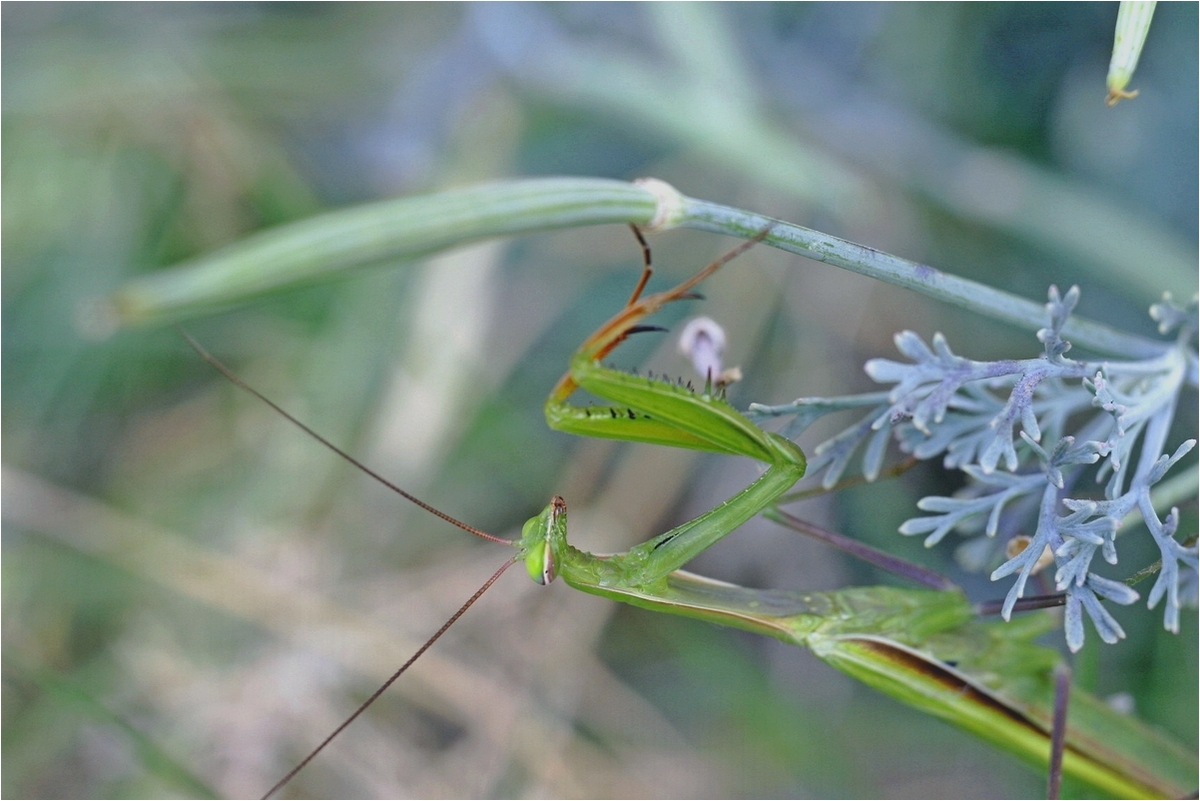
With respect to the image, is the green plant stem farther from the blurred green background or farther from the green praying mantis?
the blurred green background

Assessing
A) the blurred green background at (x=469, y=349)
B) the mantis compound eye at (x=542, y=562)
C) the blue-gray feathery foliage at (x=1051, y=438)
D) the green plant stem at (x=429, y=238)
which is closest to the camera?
the green plant stem at (x=429, y=238)

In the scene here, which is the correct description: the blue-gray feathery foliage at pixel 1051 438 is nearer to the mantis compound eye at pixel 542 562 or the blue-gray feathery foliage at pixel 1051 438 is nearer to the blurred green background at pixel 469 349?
the mantis compound eye at pixel 542 562

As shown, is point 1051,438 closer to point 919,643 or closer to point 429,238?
point 919,643

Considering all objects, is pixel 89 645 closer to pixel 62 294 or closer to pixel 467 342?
pixel 62 294

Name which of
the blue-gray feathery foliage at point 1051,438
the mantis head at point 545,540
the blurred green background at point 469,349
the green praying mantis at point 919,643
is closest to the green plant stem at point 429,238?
the blue-gray feathery foliage at point 1051,438

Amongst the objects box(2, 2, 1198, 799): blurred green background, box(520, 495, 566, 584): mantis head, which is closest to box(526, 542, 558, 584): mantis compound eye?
box(520, 495, 566, 584): mantis head
